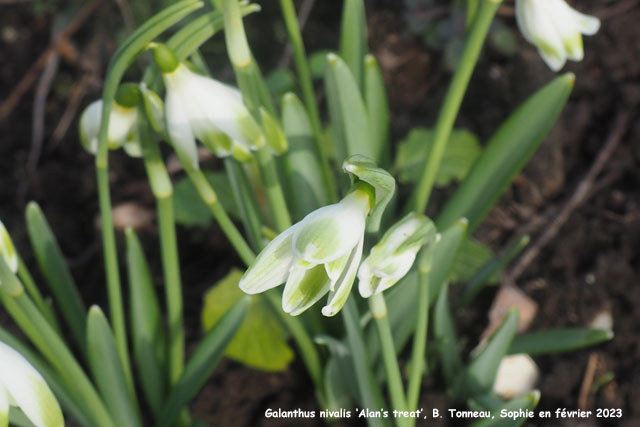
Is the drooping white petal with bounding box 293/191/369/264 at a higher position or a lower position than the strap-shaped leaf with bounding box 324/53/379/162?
lower

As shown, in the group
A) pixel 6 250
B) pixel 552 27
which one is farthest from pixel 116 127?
pixel 552 27

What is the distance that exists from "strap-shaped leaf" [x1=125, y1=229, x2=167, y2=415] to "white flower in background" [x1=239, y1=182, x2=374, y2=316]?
52 centimetres

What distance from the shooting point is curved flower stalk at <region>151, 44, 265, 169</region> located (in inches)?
37.5

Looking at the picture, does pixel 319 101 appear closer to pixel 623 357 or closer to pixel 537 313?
pixel 537 313

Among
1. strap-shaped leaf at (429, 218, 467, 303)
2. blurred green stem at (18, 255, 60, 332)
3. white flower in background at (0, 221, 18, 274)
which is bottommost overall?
strap-shaped leaf at (429, 218, 467, 303)

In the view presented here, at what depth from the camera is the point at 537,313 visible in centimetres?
159

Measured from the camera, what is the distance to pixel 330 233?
752mm

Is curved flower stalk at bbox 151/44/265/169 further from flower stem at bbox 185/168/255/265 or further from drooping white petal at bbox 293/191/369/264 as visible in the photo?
drooping white petal at bbox 293/191/369/264

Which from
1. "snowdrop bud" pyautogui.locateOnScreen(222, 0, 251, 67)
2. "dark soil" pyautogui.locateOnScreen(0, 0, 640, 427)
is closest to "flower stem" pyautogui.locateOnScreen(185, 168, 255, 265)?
"snowdrop bud" pyautogui.locateOnScreen(222, 0, 251, 67)

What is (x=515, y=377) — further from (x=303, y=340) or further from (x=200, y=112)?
(x=200, y=112)

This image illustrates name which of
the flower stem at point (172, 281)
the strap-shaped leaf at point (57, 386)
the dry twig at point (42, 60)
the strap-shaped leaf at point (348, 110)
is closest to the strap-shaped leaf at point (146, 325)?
the flower stem at point (172, 281)

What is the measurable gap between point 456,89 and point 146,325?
26.1 inches

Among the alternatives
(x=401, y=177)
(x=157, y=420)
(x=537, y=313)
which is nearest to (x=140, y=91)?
(x=157, y=420)

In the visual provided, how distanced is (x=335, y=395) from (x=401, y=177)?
549 millimetres
